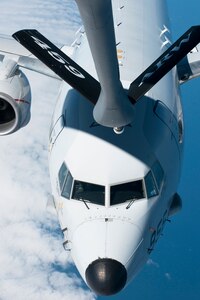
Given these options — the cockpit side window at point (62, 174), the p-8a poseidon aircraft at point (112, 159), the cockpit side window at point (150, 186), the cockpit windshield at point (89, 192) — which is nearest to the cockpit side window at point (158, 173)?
the p-8a poseidon aircraft at point (112, 159)

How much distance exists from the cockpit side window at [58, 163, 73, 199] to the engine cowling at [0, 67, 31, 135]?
3495 millimetres

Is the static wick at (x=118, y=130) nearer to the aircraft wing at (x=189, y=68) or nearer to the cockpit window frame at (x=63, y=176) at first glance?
the cockpit window frame at (x=63, y=176)

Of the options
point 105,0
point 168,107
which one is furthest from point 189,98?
point 105,0

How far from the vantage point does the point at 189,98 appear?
56.2 metres

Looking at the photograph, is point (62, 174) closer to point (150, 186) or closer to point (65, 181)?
point (65, 181)

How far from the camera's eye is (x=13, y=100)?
20.7m

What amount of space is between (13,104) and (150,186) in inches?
254

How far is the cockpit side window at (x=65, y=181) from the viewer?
17.7 meters

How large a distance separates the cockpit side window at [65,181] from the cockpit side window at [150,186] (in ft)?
7.85

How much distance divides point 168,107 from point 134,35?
5.03 metres

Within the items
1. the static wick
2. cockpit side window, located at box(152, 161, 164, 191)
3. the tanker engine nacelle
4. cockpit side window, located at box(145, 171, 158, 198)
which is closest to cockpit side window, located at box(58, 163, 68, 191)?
the static wick

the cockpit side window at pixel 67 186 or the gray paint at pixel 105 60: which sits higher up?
the gray paint at pixel 105 60

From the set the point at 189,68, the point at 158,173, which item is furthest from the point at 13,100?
the point at 189,68

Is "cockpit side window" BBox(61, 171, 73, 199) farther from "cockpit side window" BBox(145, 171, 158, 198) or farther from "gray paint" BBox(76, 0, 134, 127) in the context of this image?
"gray paint" BBox(76, 0, 134, 127)
